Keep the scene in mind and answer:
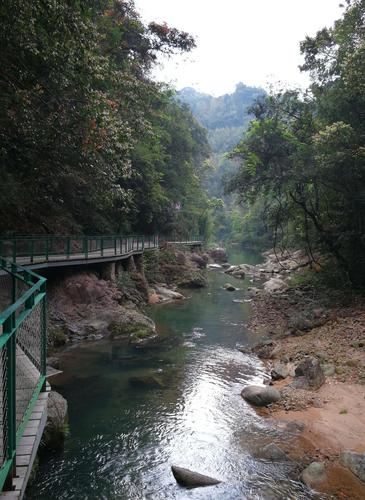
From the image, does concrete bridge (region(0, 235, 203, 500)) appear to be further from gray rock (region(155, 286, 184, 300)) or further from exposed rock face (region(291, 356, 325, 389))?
gray rock (region(155, 286, 184, 300))

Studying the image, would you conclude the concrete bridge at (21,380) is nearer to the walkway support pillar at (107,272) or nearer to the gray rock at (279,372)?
the gray rock at (279,372)

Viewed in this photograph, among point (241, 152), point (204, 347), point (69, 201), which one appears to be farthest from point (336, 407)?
point (241, 152)

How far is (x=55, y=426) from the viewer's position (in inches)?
272

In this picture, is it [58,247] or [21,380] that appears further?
[58,247]

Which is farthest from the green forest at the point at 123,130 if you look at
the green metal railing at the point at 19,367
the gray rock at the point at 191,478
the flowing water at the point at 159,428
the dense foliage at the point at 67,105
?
the gray rock at the point at 191,478

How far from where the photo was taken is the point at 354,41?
16969 mm

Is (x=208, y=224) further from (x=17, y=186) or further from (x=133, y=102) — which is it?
(x=17, y=186)

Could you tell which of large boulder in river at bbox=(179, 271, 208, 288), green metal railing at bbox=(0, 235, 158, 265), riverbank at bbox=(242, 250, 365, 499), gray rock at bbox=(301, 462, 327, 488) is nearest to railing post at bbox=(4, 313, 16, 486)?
gray rock at bbox=(301, 462, 327, 488)

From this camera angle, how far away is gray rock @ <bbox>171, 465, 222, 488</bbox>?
20.3 feet

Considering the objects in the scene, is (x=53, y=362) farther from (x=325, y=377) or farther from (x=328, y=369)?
(x=328, y=369)

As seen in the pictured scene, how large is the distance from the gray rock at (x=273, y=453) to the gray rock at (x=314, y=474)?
0.56m

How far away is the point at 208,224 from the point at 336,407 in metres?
53.6

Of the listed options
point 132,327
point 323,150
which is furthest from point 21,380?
point 323,150

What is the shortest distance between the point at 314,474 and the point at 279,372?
4691mm
